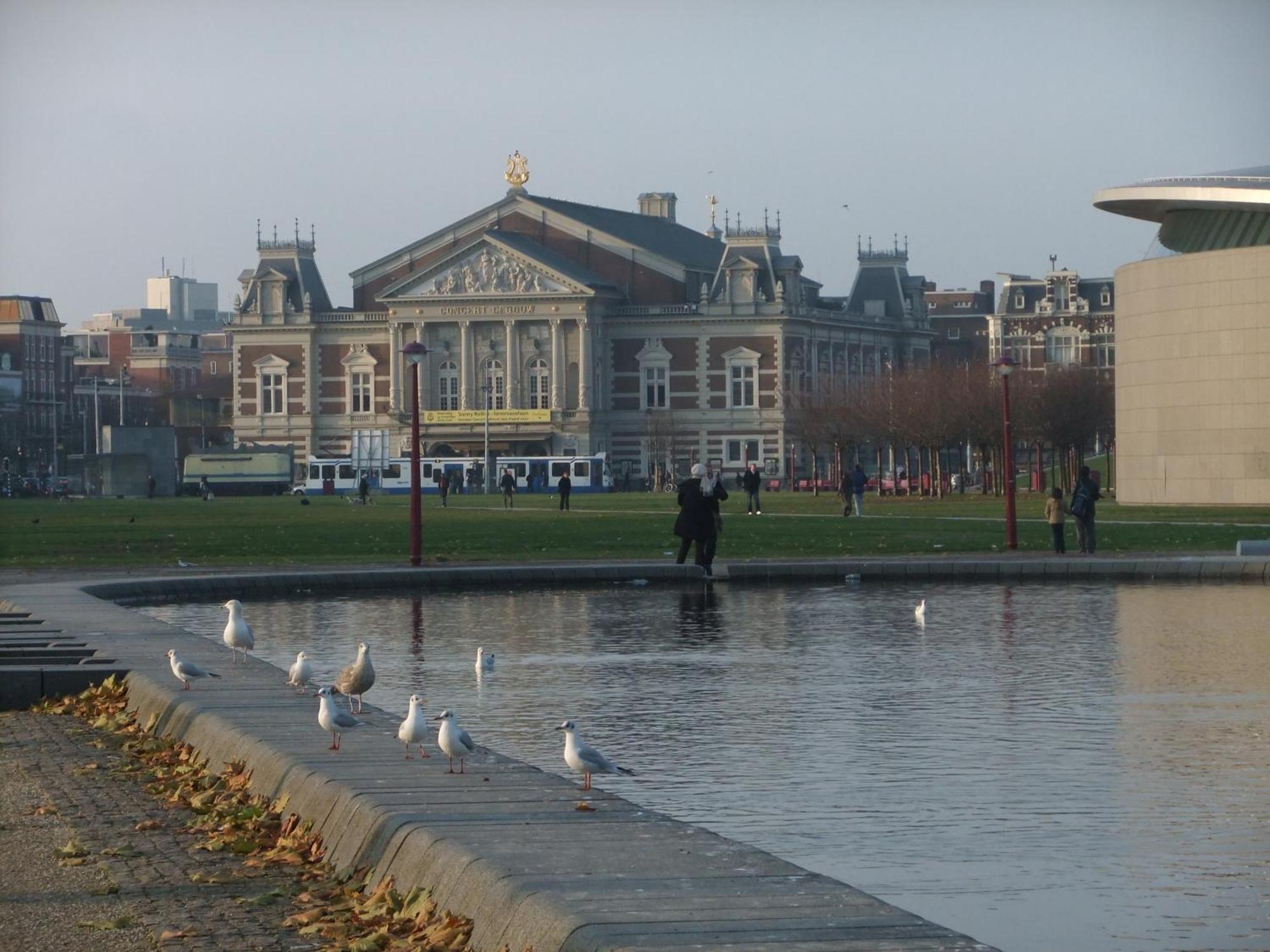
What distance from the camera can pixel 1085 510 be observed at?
3581cm

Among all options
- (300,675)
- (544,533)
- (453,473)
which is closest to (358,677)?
(300,675)

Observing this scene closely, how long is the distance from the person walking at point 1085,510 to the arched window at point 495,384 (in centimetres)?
9325

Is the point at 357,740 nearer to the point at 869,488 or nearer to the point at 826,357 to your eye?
the point at 869,488

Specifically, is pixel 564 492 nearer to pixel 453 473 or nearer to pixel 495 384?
pixel 453 473

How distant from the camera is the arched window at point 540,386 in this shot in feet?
420

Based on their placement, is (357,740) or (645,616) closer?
(357,740)

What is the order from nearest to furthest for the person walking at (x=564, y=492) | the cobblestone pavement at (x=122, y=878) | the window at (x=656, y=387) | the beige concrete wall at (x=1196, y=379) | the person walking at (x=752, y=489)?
1. the cobblestone pavement at (x=122, y=878)
2. the beige concrete wall at (x=1196, y=379)
3. the person walking at (x=752, y=489)
4. the person walking at (x=564, y=492)
5. the window at (x=656, y=387)

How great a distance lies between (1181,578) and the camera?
31.2 m

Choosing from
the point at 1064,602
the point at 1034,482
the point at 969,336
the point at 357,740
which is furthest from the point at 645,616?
the point at 969,336

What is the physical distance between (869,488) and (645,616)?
82.3 meters

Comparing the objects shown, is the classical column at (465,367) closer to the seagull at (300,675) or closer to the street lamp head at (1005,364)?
the street lamp head at (1005,364)

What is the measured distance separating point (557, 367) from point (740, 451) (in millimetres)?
11591

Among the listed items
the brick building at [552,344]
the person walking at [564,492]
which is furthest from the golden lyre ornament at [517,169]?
the person walking at [564,492]

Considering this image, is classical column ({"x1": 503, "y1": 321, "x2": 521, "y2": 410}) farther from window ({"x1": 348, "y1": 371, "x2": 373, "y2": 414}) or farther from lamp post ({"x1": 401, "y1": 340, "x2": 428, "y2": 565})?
lamp post ({"x1": 401, "y1": 340, "x2": 428, "y2": 565})
